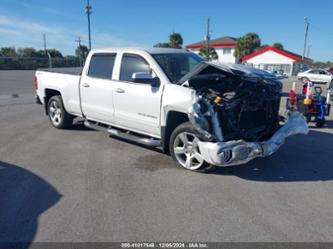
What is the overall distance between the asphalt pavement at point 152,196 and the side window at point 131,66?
1.47 m

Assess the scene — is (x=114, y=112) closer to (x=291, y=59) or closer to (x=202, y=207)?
(x=202, y=207)

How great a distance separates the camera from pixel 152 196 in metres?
3.88

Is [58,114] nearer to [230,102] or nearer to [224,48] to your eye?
[230,102]

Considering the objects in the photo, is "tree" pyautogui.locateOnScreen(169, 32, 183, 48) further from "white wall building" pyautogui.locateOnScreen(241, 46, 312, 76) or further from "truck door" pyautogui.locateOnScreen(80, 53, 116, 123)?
"truck door" pyautogui.locateOnScreen(80, 53, 116, 123)

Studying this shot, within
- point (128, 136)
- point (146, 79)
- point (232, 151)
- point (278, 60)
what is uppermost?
point (278, 60)

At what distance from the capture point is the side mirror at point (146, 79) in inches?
184

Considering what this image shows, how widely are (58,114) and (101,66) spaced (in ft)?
7.27

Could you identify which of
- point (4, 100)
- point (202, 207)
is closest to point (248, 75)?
point (202, 207)

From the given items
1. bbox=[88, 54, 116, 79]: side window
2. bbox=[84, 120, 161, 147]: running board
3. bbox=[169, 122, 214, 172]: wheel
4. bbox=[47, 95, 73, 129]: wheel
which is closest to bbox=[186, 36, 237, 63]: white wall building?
bbox=[47, 95, 73, 129]: wheel

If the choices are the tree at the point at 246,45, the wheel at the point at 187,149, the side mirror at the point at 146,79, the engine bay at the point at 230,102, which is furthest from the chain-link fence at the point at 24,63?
the tree at the point at 246,45

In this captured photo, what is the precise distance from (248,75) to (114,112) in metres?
2.64

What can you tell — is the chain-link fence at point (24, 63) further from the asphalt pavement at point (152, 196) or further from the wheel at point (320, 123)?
the asphalt pavement at point (152, 196)

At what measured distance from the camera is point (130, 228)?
3.14m

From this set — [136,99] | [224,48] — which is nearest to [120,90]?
[136,99]
